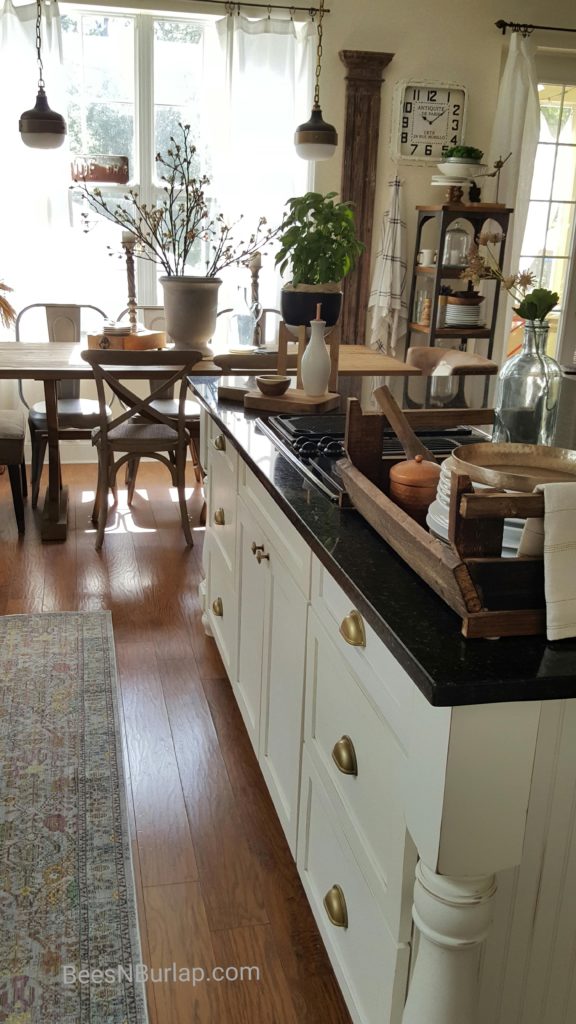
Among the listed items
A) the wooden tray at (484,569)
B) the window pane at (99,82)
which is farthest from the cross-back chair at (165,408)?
the wooden tray at (484,569)

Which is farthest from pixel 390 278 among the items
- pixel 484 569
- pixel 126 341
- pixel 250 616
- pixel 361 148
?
pixel 484 569

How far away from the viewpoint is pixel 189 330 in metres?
4.09

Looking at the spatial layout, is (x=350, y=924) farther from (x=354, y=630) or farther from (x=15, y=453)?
(x=15, y=453)

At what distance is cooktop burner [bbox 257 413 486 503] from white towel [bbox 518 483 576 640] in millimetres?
590

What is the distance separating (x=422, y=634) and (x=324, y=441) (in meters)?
0.94

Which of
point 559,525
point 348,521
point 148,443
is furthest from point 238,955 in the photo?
point 148,443

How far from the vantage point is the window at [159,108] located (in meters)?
4.74

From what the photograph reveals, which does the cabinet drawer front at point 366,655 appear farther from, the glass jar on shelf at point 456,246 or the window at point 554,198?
the window at point 554,198

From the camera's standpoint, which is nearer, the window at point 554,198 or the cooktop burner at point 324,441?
the cooktop burner at point 324,441

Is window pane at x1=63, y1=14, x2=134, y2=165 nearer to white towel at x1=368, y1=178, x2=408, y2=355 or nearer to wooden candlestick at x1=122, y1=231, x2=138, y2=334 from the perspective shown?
wooden candlestick at x1=122, y1=231, x2=138, y2=334

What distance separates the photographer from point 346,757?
1384 millimetres

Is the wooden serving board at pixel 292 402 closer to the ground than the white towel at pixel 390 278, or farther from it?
closer to the ground

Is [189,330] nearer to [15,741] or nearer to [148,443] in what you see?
[148,443]

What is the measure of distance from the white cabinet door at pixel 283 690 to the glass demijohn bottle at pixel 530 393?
1.72 ft
